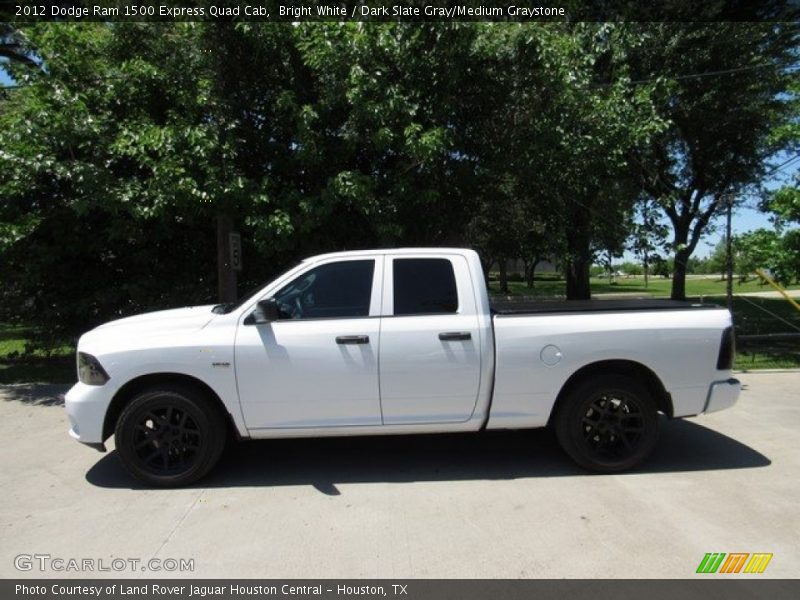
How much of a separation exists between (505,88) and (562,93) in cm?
76

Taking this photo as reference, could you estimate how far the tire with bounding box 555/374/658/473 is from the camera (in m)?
4.87

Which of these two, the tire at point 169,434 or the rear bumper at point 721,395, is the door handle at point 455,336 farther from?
the rear bumper at point 721,395

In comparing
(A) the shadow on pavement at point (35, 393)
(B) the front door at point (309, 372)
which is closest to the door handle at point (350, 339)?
(B) the front door at point (309, 372)

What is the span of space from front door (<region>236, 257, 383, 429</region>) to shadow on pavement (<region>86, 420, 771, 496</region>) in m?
0.58

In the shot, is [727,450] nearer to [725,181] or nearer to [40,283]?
[40,283]

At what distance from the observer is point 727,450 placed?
5.57 metres

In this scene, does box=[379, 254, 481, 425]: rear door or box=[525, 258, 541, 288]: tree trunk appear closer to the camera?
box=[379, 254, 481, 425]: rear door

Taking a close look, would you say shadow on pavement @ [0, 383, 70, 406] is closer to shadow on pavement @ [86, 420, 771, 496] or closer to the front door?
shadow on pavement @ [86, 420, 771, 496]

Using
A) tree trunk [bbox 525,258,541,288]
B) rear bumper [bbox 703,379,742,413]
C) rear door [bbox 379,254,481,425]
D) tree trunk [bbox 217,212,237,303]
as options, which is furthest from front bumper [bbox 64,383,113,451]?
tree trunk [bbox 525,258,541,288]

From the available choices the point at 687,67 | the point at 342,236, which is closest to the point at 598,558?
the point at 342,236

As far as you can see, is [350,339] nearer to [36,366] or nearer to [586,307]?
[586,307]

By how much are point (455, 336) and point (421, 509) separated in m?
1.29

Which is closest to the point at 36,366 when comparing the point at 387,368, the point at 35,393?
the point at 35,393

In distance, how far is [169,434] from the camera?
471cm
